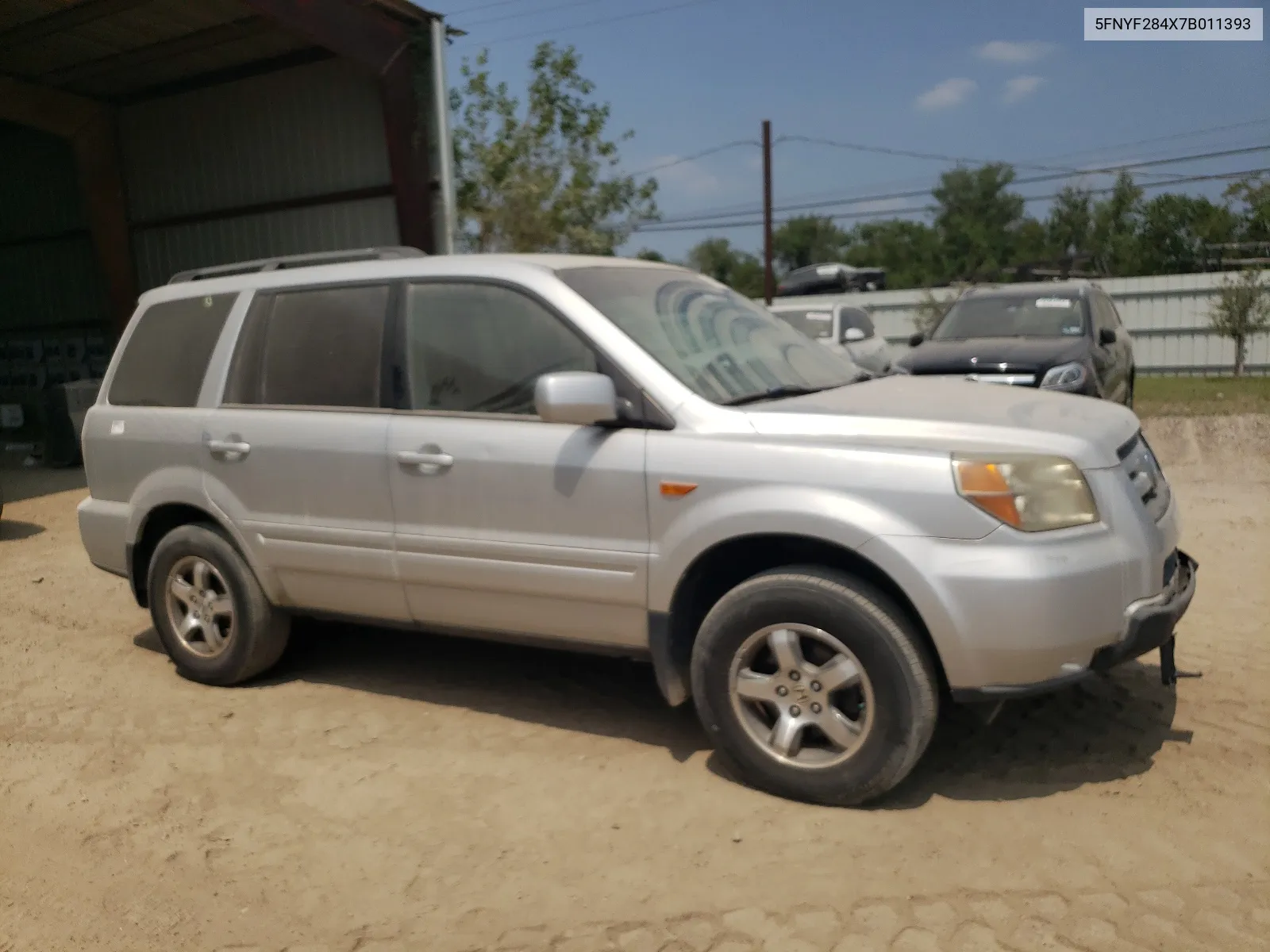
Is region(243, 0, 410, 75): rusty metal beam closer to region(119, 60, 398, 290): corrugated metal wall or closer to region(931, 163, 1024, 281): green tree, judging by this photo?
region(119, 60, 398, 290): corrugated metal wall

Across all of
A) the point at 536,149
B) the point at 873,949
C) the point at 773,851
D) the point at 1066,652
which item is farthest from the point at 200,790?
the point at 536,149

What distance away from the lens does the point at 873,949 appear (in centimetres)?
289

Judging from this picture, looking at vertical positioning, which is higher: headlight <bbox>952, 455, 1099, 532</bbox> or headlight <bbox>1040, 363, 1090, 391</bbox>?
headlight <bbox>952, 455, 1099, 532</bbox>

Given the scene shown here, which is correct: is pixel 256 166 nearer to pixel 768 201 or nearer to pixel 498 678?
pixel 498 678

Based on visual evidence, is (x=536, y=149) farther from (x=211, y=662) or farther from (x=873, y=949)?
(x=873, y=949)

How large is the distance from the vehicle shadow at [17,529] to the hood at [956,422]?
320 inches

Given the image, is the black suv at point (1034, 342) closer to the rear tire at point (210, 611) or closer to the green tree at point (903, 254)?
the rear tire at point (210, 611)

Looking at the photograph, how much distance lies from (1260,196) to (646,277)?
31809 millimetres

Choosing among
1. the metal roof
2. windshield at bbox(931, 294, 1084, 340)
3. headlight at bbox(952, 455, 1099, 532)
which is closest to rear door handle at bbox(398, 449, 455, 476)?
headlight at bbox(952, 455, 1099, 532)

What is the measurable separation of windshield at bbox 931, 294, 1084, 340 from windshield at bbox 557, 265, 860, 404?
6966 millimetres

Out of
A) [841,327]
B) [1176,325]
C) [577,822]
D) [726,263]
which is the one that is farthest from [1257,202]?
[726,263]

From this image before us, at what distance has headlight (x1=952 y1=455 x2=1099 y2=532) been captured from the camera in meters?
3.35

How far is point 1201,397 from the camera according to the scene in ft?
50.4

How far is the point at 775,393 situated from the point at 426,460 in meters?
1.36
